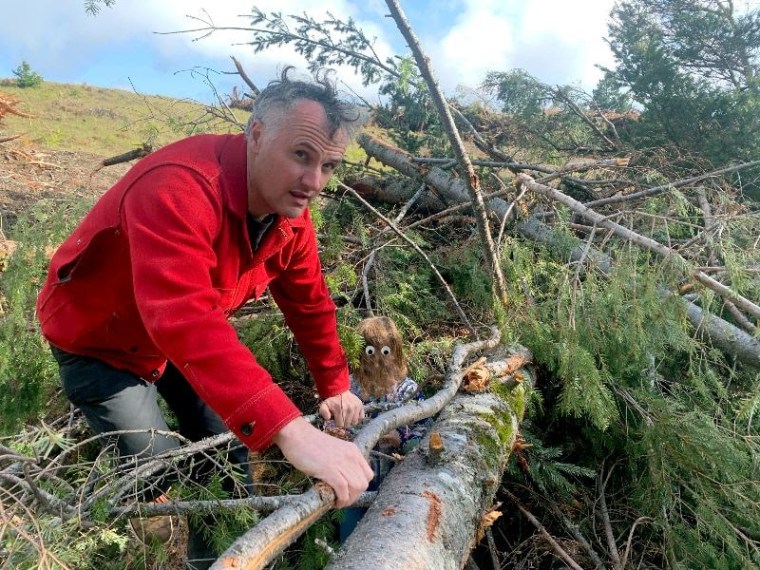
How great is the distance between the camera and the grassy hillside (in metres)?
9.38

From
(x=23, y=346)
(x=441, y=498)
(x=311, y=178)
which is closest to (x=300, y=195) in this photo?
(x=311, y=178)

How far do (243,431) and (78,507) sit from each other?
0.58 meters

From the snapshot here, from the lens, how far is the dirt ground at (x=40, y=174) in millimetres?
6672

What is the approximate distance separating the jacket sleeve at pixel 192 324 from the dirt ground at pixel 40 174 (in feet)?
19.0

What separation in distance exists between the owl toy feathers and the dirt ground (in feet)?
16.4

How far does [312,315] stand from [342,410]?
454 mm

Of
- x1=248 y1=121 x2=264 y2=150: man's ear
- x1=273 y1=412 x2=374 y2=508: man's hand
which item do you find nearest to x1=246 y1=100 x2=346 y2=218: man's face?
x1=248 y1=121 x2=264 y2=150: man's ear

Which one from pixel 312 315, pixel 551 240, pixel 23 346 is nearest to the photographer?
pixel 312 315

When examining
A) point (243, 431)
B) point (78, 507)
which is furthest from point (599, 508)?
point (78, 507)

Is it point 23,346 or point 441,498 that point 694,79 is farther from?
point 23,346

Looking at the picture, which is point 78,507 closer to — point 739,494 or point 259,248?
point 259,248

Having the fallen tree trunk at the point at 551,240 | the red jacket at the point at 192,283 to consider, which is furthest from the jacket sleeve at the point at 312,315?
the fallen tree trunk at the point at 551,240

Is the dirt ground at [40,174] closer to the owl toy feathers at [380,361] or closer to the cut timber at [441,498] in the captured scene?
the owl toy feathers at [380,361]

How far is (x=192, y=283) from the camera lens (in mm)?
1439
